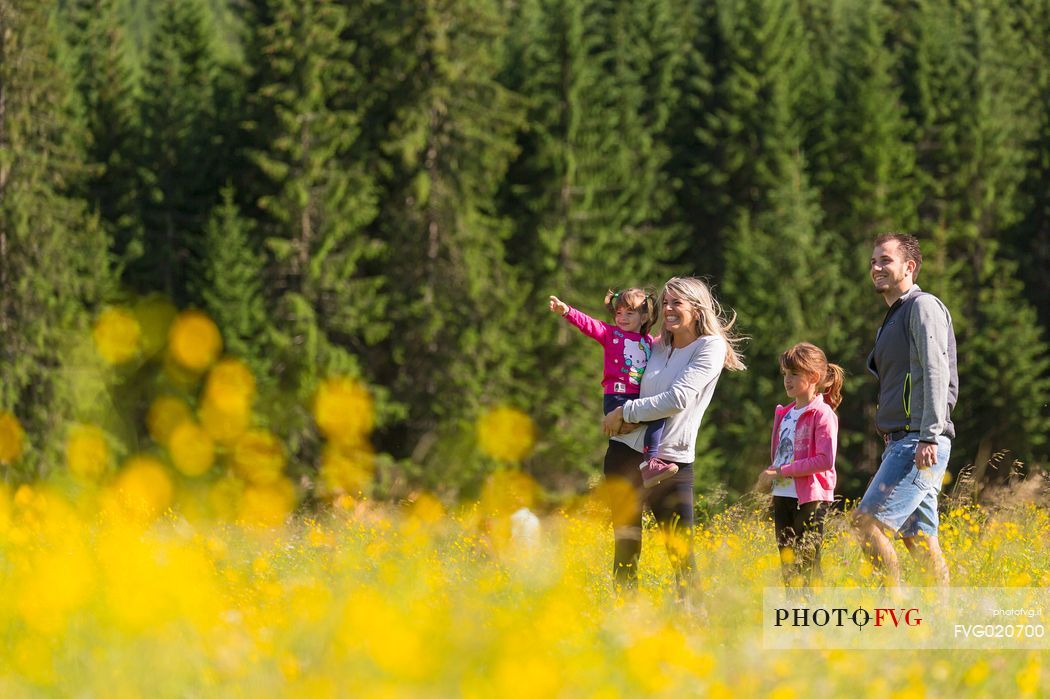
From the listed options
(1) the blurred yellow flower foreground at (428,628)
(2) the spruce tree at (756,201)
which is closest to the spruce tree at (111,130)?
(2) the spruce tree at (756,201)

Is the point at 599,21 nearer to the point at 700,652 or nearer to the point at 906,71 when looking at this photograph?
the point at 906,71

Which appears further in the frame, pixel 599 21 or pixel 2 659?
pixel 599 21

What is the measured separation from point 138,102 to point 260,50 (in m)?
4.14

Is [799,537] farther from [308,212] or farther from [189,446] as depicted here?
[189,446]

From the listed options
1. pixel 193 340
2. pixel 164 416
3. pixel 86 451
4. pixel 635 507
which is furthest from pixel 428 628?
pixel 193 340

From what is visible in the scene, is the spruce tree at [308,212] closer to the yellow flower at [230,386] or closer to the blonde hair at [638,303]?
the yellow flower at [230,386]

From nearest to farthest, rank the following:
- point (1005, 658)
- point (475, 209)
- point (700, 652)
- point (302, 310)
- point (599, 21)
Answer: point (700, 652) < point (1005, 658) < point (302, 310) < point (475, 209) < point (599, 21)

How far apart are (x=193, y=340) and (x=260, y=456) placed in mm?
3793

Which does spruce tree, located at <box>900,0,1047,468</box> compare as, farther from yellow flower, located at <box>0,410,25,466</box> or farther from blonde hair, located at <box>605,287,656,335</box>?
blonde hair, located at <box>605,287,656,335</box>

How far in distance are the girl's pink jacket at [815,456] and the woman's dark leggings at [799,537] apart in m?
0.06

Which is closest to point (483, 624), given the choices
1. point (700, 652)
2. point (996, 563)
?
point (700, 652)

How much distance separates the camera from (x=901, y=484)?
5320 mm

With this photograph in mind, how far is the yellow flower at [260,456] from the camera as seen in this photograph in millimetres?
25328

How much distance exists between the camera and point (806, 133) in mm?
31547
